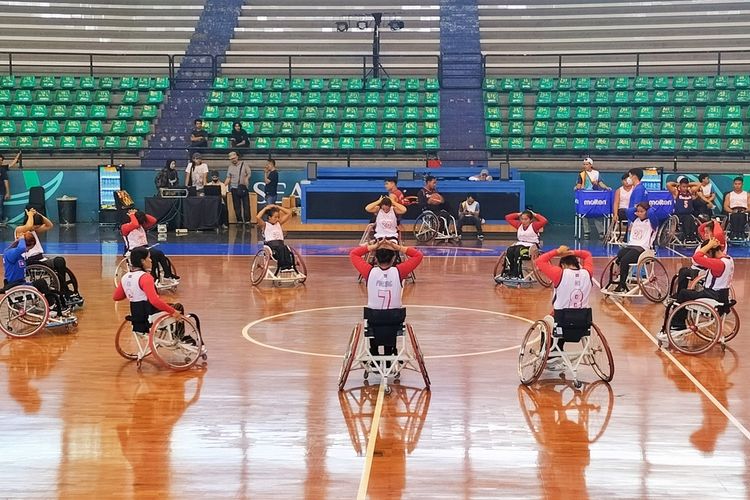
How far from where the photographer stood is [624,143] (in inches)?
1004

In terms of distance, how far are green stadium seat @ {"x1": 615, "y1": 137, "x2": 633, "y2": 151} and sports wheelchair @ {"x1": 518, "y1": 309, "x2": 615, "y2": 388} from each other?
1579cm

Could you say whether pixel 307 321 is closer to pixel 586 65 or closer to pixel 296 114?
pixel 296 114

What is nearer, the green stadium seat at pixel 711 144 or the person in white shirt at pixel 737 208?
the person in white shirt at pixel 737 208

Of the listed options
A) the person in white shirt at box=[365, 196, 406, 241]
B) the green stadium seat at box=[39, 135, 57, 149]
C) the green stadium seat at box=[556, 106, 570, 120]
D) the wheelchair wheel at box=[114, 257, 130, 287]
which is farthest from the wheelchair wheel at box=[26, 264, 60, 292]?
the green stadium seat at box=[556, 106, 570, 120]

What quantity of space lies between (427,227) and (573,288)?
11399mm

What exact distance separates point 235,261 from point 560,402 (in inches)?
398

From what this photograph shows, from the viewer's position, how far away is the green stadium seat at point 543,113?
26391 millimetres

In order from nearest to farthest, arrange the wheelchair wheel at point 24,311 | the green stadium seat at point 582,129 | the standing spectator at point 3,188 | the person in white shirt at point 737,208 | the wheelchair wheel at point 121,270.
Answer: the wheelchair wheel at point 24,311 < the wheelchair wheel at point 121,270 < the person in white shirt at point 737,208 < the standing spectator at point 3,188 < the green stadium seat at point 582,129

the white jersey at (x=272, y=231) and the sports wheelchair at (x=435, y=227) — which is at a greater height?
the white jersey at (x=272, y=231)

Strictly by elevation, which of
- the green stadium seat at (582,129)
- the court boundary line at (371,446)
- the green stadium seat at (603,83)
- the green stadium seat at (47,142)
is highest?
the green stadium seat at (603,83)

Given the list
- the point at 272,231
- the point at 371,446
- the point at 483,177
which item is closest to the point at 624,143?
the point at 483,177

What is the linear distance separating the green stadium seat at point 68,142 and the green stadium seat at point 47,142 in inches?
8.1

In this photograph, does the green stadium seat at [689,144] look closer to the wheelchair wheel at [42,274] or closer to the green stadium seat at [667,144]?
the green stadium seat at [667,144]

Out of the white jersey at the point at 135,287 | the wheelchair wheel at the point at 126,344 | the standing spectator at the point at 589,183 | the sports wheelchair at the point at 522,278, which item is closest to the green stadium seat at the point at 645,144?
the standing spectator at the point at 589,183
